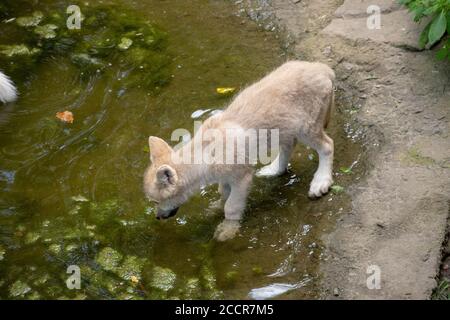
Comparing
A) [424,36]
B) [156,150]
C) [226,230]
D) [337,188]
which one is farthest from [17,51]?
[424,36]

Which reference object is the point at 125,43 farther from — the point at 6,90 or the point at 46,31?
the point at 6,90

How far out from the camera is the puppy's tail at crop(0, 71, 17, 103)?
734 centimetres

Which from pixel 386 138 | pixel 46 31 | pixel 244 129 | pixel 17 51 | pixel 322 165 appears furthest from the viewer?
pixel 46 31

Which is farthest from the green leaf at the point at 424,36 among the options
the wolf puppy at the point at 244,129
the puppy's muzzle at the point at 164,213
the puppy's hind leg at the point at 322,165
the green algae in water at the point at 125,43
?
the green algae in water at the point at 125,43

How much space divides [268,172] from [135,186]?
1.27 m

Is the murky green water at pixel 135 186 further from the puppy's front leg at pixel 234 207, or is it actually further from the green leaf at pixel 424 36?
the green leaf at pixel 424 36

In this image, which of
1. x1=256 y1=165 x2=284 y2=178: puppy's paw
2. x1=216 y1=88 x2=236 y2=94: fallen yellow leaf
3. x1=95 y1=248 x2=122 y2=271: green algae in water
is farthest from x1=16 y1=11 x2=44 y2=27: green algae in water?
x1=95 y1=248 x2=122 y2=271: green algae in water

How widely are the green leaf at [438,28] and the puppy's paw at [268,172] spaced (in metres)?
1.91

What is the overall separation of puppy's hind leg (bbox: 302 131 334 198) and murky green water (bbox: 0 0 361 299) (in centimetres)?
9

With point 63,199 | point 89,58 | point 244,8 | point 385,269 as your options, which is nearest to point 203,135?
point 63,199

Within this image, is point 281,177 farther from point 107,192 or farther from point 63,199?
point 63,199

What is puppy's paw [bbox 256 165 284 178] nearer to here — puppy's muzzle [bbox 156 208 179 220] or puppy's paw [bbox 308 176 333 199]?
puppy's paw [bbox 308 176 333 199]

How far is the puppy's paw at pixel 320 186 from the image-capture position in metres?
6.21

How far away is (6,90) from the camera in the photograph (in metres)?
7.38
